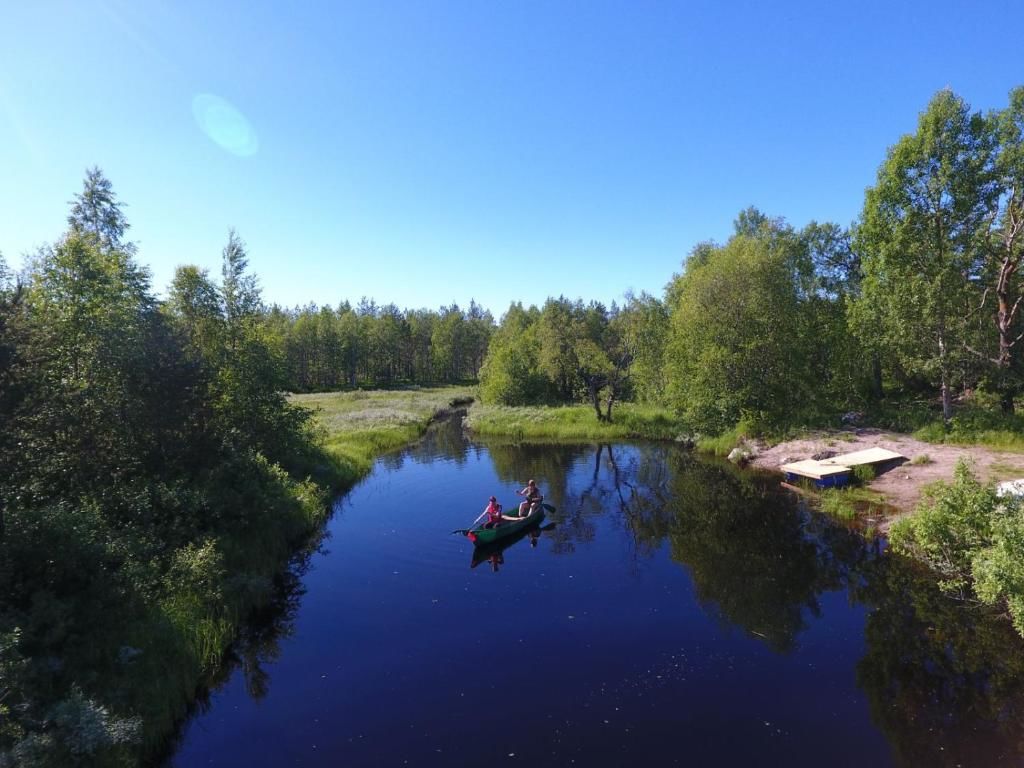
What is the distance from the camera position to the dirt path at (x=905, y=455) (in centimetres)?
2405

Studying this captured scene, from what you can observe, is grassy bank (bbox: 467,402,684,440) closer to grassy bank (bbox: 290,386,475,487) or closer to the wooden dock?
grassy bank (bbox: 290,386,475,487)

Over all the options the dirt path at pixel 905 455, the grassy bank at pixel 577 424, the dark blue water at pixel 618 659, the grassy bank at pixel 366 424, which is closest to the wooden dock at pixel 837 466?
the dirt path at pixel 905 455

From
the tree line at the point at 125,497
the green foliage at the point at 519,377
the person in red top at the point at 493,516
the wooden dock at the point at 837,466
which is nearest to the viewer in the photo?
the tree line at the point at 125,497

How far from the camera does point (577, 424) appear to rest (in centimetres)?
5203

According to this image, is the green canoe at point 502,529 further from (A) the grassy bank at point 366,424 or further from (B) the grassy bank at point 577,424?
(B) the grassy bank at point 577,424

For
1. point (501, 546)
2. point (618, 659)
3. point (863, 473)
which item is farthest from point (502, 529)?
point (863, 473)

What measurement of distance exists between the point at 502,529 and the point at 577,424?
30.3 m

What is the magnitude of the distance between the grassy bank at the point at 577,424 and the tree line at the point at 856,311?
2203mm

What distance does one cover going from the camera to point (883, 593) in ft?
55.7

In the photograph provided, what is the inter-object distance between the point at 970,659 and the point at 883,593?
12.3 ft

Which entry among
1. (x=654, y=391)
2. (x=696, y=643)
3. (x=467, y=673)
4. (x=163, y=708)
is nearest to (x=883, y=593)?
(x=696, y=643)

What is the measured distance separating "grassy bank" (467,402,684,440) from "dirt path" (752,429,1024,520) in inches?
465

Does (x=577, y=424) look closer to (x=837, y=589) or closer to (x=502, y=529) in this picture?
(x=502, y=529)

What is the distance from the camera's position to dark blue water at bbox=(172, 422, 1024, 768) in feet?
35.7
